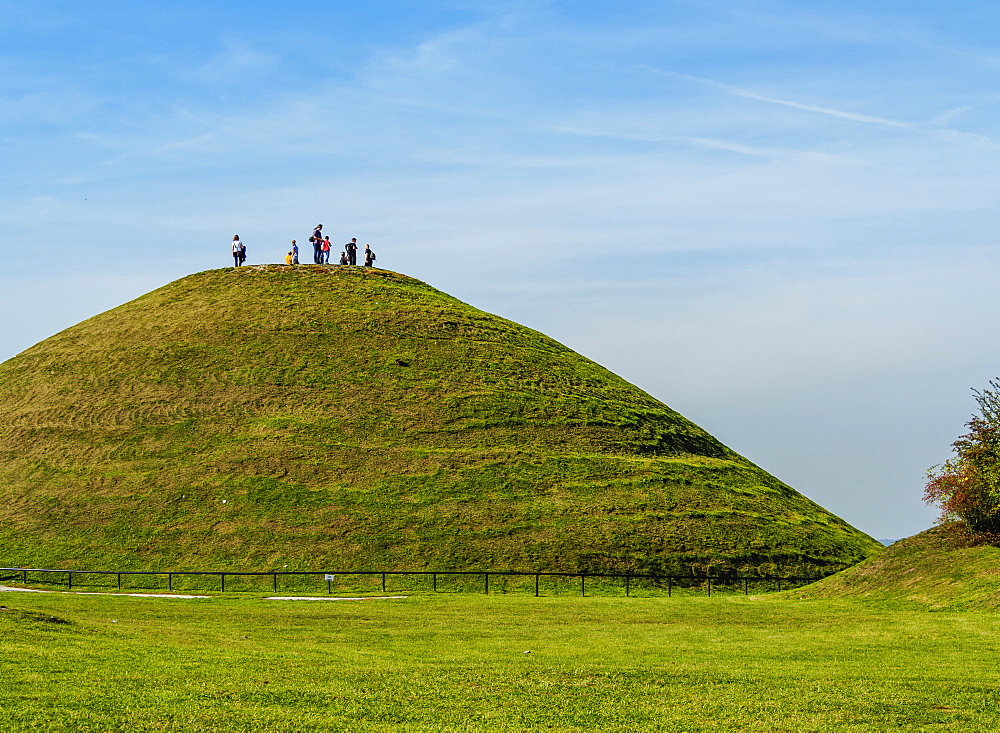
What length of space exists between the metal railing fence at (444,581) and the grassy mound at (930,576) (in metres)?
10.8

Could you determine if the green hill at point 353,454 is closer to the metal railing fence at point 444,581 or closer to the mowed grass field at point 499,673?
the metal railing fence at point 444,581

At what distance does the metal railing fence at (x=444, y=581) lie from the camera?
5269 cm

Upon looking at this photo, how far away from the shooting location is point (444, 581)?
5391cm

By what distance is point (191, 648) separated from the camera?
23359mm

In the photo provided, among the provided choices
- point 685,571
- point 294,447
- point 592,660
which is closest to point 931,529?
point 685,571

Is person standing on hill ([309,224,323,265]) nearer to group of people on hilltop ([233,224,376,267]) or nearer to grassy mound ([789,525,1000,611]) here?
group of people on hilltop ([233,224,376,267])

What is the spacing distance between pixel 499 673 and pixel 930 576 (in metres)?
23.9

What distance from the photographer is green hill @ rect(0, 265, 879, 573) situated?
2295 inches

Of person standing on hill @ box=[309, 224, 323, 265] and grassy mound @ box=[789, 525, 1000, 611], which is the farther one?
person standing on hill @ box=[309, 224, 323, 265]

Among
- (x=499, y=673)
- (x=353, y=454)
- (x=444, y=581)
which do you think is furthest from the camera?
(x=353, y=454)

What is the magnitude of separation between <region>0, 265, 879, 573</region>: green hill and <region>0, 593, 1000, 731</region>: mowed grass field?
76.6 ft

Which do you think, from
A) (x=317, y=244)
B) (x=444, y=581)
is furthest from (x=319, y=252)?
(x=444, y=581)

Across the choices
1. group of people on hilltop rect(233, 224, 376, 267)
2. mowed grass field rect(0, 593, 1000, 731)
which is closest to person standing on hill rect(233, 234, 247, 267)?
group of people on hilltop rect(233, 224, 376, 267)

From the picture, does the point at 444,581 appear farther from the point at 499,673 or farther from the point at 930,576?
the point at 499,673
